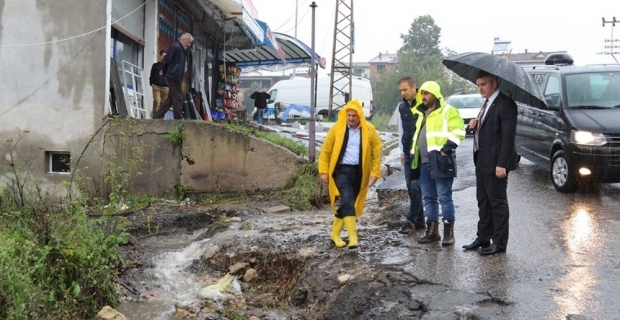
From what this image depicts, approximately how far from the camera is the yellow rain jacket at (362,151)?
6383mm

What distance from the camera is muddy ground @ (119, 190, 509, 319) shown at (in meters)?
4.85

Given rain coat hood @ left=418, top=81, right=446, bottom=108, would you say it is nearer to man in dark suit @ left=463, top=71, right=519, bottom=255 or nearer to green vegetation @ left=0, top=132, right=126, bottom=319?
man in dark suit @ left=463, top=71, right=519, bottom=255

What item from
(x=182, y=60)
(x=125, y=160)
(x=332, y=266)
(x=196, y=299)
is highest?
(x=182, y=60)

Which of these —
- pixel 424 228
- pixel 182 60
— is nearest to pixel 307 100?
pixel 182 60

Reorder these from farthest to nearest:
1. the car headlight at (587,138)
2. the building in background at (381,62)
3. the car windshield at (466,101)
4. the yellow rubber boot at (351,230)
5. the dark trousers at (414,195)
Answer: the building in background at (381,62), the car windshield at (466,101), the car headlight at (587,138), the dark trousers at (414,195), the yellow rubber boot at (351,230)

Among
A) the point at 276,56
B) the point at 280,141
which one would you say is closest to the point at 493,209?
the point at 280,141

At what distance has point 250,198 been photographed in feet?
34.2

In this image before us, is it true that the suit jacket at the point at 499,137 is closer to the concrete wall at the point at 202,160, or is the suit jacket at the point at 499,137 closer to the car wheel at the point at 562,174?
the car wheel at the point at 562,174

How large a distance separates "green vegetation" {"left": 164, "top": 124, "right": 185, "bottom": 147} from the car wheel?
19.7 feet

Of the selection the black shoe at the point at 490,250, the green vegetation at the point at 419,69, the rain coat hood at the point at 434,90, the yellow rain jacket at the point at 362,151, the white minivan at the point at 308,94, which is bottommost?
the black shoe at the point at 490,250

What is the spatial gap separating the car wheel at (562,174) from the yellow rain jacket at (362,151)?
3.64 metres

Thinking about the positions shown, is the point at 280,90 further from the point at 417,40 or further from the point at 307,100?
the point at 417,40

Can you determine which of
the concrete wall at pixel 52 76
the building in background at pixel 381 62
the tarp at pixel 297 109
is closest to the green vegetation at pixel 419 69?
the building in background at pixel 381 62

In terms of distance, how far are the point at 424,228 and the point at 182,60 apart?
5615 millimetres
